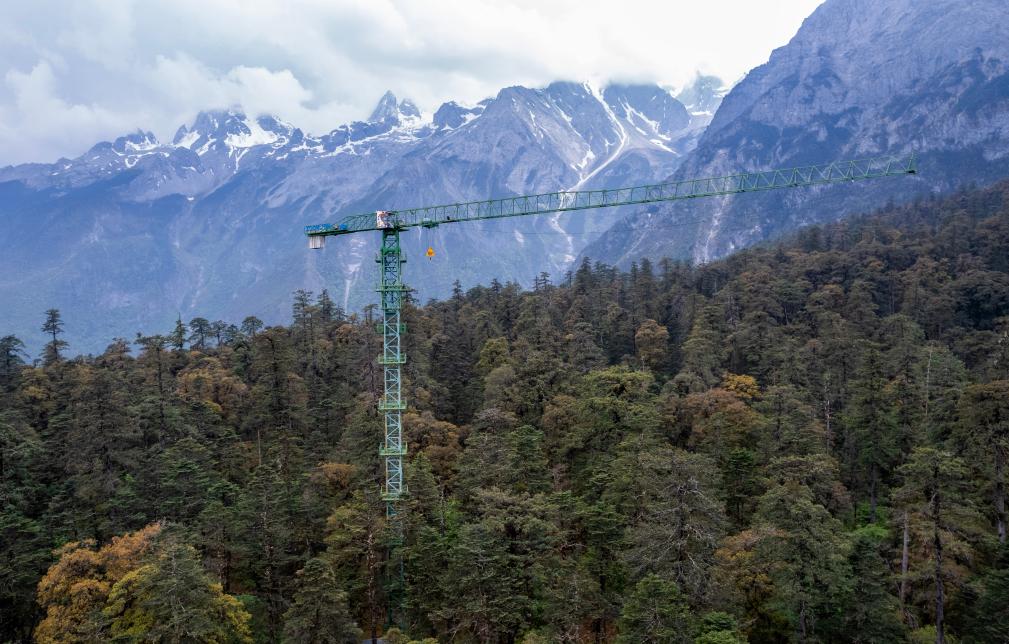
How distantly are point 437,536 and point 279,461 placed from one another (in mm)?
19890

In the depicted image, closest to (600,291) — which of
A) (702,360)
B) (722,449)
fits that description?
(702,360)

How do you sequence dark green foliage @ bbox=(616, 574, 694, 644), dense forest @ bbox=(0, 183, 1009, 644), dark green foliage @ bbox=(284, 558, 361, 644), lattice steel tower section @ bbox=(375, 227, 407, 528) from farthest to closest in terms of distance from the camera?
1. lattice steel tower section @ bbox=(375, 227, 407, 528)
2. dark green foliage @ bbox=(284, 558, 361, 644)
3. dense forest @ bbox=(0, 183, 1009, 644)
4. dark green foliage @ bbox=(616, 574, 694, 644)

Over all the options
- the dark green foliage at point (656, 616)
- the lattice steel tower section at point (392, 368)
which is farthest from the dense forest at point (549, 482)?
the lattice steel tower section at point (392, 368)

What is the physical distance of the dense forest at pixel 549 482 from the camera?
105 ft

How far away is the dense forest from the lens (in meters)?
32.1

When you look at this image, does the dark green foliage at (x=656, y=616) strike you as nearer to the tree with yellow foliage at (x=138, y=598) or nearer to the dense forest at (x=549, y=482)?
the dense forest at (x=549, y=482)

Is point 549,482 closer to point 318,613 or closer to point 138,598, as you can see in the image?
point 318,613

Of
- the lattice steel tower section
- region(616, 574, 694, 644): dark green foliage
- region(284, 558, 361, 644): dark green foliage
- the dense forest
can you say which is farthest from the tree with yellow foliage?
region(616, 574, 694, 644): dark green foliage

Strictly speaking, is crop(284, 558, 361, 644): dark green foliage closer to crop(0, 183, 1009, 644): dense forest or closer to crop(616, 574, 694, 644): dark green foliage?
crop(0, 183, 1009, 644): dense forest

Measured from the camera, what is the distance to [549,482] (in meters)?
44.4

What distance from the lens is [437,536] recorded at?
128ft

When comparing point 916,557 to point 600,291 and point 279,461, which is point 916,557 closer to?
point 279,461

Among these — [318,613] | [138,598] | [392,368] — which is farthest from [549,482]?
[138,598]

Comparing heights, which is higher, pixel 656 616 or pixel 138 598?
pixel 656 616
